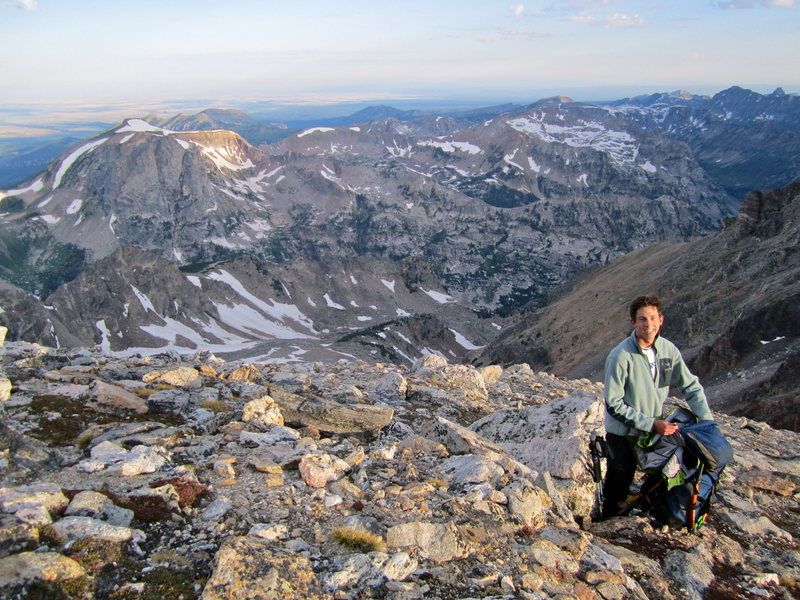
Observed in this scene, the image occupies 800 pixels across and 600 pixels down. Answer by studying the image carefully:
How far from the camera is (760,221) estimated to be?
85.0 metres

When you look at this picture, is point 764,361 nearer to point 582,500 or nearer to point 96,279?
point 582,500

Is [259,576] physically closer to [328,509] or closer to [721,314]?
[328,509]

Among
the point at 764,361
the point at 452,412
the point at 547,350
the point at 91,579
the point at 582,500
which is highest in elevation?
the point at 91,579

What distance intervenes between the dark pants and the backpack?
192 mm

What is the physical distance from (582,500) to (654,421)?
2184mm

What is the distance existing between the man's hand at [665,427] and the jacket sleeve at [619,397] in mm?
119

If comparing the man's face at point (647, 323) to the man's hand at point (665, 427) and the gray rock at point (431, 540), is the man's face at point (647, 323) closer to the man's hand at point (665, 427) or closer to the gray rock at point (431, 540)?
the man's hand at point (665, 427)

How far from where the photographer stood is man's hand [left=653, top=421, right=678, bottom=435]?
8.62 meters

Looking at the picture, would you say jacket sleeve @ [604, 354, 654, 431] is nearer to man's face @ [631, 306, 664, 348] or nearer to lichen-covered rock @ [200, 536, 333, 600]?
man's face @ [631, 306, 664, 348]

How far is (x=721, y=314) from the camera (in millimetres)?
65875

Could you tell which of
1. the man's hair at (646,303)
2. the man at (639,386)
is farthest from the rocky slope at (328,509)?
the man's hair at (646,303)

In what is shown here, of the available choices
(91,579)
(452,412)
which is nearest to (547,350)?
(452,412)

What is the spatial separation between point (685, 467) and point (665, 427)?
99cm

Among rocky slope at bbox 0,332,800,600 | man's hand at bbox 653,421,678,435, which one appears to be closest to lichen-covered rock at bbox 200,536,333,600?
rocky slope at bbox 0,332,800,600
